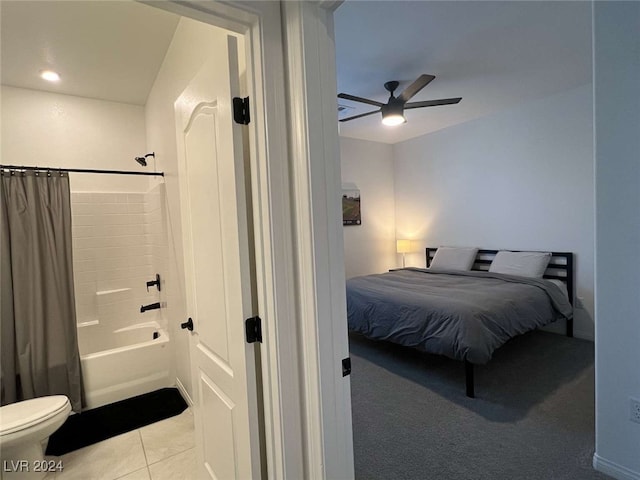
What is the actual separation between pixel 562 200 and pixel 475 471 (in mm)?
3034

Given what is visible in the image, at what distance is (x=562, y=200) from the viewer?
3.49m

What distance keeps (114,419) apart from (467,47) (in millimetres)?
3713

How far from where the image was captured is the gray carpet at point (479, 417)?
174 cm

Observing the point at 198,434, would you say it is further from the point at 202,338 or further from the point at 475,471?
the point at 475,471

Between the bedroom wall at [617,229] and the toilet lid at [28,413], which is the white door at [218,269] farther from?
the bedroom wall at [617,229]

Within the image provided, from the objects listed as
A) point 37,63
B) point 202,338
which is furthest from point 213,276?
point 37,63

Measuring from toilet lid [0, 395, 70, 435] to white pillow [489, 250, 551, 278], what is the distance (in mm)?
4086

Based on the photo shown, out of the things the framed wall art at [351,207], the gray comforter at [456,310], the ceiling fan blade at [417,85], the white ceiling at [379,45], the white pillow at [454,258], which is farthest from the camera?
the framed wall art at [351,207]

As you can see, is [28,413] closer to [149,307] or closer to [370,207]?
[149,307]

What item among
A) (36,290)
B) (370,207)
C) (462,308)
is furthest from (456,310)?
(36,290)

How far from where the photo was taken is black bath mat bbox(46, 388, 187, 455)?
2.04m

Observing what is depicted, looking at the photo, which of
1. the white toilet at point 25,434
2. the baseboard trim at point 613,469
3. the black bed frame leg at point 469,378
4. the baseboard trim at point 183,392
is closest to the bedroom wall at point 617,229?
the baseboard trim at point 613,469

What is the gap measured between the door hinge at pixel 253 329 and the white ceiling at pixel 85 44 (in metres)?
1.85

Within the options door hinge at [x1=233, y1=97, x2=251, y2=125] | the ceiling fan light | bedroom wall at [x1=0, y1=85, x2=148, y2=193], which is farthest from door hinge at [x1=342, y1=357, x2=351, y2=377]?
bedroom wall at [x1=0, y1=85, x2=148, y2=193]
